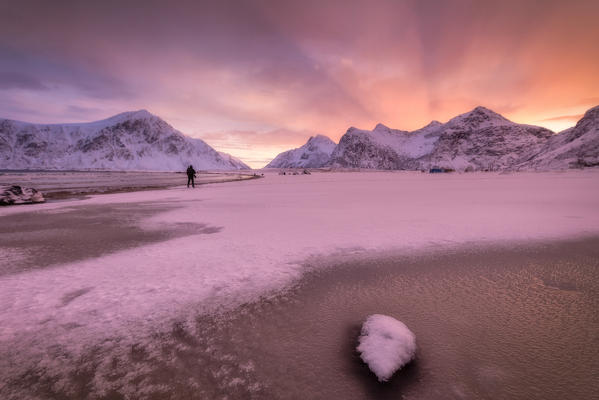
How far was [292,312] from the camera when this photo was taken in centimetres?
343

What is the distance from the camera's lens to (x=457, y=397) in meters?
2.09

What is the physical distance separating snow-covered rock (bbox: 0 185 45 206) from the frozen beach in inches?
427

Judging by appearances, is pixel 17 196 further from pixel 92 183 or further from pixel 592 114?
pixel 592 114

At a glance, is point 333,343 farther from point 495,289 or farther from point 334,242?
point 334,242

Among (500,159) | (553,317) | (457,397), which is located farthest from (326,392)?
(500,159)

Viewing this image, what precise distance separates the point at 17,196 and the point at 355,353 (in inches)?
796

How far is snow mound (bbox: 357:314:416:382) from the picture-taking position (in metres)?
2.41

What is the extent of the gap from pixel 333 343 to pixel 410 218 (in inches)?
285

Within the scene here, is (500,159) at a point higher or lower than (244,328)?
higher

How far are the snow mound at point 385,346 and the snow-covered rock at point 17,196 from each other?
65.4 feet

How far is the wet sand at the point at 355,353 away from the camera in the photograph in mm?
2186

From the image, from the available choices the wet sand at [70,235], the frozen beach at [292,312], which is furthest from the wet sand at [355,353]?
the wet sand at [70,235]

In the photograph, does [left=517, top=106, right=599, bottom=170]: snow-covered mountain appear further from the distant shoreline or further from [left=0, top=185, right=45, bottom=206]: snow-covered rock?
[left=0, top=185, right=45, bottom=206]: snow-covered rock

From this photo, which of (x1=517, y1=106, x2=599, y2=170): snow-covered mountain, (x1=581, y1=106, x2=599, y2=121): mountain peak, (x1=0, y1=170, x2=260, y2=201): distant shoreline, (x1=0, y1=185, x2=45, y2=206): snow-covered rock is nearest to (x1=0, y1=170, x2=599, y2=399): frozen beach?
(x1=0, y1=185, x2=45, y2=206): snow-covered rock
